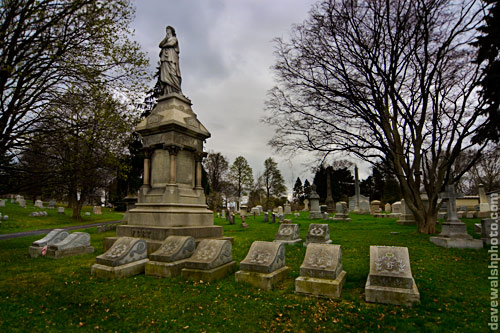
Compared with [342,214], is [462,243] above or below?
above

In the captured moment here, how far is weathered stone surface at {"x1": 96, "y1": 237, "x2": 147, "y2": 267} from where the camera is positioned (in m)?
6.63

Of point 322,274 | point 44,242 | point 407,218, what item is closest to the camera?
point 322,274

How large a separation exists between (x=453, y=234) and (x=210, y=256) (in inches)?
357

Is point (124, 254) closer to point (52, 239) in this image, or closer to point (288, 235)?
point (52, 239)

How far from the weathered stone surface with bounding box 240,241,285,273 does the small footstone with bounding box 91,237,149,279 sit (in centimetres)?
277

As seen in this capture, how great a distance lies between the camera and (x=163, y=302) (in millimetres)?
5074

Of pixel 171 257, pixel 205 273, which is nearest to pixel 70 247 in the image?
pixel 171 257

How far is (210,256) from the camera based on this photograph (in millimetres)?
6574

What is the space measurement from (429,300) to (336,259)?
5.53 ft

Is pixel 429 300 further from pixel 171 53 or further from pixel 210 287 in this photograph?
pixel 171 53

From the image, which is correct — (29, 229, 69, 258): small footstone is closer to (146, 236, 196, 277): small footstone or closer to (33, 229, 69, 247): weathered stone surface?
(33, 229, 69, 247): weathered stone surface

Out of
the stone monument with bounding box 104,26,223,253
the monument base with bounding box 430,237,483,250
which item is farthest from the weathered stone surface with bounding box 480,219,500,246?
the stone monument with bounding box 104,26,223,253

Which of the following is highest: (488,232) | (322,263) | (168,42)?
(168,42)

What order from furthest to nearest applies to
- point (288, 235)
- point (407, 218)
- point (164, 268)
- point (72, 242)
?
point (407, 218), point (288, 235), point (72, 242), point (164, 268)
